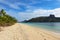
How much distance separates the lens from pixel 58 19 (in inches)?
7864

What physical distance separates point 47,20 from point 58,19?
19207 millimetres

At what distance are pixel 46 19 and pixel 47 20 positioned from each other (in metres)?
3.05

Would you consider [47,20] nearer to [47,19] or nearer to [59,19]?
[47,19]

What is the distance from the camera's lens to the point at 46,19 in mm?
197375

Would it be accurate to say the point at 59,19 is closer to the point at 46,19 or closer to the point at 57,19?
the point at 57,19

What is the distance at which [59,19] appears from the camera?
7864 inches

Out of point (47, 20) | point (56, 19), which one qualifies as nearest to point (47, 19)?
point (47, 20)

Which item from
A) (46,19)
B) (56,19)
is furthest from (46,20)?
(56,19)

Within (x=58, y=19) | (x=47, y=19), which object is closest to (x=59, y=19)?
(x=58, y=19)

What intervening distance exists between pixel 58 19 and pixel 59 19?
1628 millimetres

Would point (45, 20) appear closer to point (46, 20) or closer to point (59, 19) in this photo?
point (46, 20)

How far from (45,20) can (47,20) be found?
4.11m

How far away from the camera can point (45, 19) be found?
655ft

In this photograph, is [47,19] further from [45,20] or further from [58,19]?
[58,19]
